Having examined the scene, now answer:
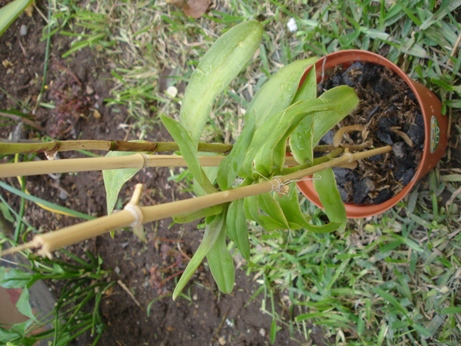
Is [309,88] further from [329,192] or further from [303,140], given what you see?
[329,192]

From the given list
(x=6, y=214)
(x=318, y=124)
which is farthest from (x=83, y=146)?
(x=6, y=214)

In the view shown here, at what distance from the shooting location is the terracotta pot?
1.10m

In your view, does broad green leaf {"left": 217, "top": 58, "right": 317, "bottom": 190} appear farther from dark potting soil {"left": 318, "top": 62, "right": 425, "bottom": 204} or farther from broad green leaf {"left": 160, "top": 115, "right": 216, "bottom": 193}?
dark potting soil {"left": 318, "top": 62, "right": 425, "bottom": 204}

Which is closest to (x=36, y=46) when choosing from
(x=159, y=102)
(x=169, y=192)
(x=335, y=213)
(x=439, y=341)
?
(x=159, y=102)

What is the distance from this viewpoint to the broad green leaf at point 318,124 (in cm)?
93

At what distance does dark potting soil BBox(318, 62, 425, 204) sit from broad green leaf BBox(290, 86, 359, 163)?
0.67ft

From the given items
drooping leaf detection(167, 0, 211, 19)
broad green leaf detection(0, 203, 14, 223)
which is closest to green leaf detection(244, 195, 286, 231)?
drooping leaf detection(167, 0, 211, 19)

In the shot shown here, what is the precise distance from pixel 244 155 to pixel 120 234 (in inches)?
54.0

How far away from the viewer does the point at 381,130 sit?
1262 mm

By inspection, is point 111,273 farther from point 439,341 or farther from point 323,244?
point 439,341

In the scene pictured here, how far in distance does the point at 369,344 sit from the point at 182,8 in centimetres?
148

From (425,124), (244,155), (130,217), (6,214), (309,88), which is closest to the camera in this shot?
(130,217)

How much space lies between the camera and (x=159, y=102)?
199 centimetres

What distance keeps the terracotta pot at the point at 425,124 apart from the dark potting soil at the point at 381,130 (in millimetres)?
36
